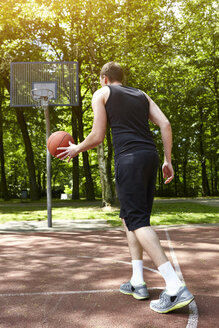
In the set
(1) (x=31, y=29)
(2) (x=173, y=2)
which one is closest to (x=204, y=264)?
(2) (x=173, y=2)

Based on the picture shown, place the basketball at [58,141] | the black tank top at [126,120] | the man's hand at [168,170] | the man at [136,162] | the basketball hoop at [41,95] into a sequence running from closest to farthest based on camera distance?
1. the man at [136,162]
2. the black tank top at [126,120]
3. the man's hand at [168,170]
4. the basketball at [58,141]
5. the basketball hoop at [41,95]

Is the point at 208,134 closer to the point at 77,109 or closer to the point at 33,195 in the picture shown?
the point at 77,109

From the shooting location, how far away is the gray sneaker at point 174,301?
2975mm

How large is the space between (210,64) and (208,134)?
5.75 metres

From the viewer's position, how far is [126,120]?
328 centimetres

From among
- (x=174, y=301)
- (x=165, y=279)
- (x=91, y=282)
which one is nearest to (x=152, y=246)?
(x=165, y=279)

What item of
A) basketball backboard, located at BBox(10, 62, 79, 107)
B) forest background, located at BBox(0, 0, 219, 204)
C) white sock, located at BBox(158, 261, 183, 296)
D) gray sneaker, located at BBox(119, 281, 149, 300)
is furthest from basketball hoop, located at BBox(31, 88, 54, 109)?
white sock, located at BBox(158, 261, 183, 296)

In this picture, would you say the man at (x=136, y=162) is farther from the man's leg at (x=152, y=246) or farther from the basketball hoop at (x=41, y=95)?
the basketball hoop at (x=41, y=95)

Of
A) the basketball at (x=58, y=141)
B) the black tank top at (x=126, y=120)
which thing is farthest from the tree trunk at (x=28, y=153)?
the black tank top at (x=126, y=120)

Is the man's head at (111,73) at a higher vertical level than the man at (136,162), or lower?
higher

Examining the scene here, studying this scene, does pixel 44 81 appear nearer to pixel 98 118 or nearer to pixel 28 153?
pixel 98 118

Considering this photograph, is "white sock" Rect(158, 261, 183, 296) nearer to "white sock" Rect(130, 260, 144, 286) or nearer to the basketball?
"white sock" Rect(130, 260, 144, 286)

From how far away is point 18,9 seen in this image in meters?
15.3

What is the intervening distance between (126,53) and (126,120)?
35.7 ft
